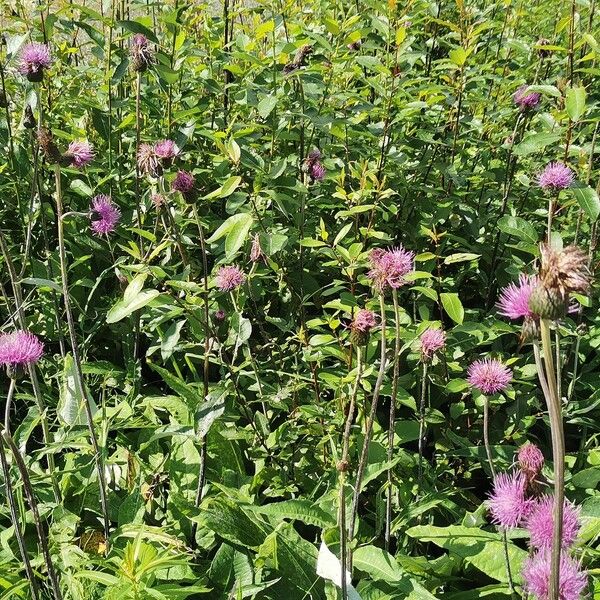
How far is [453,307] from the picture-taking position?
7.13ft

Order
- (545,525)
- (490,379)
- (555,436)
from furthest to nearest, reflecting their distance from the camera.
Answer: (490,379), (545,525), (555,436)

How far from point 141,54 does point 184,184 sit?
2.24ft

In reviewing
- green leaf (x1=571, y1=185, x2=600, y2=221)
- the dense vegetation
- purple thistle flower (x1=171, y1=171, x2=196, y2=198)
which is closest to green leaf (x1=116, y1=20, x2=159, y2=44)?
the dense vegetation

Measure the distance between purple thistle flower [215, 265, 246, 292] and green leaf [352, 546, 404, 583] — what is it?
0.81m

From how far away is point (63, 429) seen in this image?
2104 millimetres

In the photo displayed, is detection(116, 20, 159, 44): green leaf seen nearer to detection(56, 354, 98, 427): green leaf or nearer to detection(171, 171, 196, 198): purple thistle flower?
detection(171, 171, 196, 198): purple thistle flower

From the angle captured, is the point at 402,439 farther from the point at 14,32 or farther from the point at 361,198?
the point at 14,32

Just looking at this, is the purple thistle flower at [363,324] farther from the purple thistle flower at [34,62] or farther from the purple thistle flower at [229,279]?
the purple thistle flower at [34,62]

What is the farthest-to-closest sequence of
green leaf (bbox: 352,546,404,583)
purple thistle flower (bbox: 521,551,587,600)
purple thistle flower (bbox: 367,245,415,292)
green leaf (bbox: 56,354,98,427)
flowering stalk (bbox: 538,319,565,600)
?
green leaf (bbox: 56,354,98,427), green leaf (bbox: 352,546,404,583), purple thistle flower (bbox: 367,245,415,292), purple thistle flower (bbox: 521,551,587,600), flowering stalk (bbox: 538,319,565,600)

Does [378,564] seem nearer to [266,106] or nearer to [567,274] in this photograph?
[567,274]

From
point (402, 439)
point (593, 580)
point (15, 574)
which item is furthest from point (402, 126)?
point (15, 574)

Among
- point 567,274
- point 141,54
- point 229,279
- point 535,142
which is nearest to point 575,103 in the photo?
point 535,142

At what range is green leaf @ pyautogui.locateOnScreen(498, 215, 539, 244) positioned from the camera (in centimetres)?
219

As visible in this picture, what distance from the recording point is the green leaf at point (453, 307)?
2154 mm
